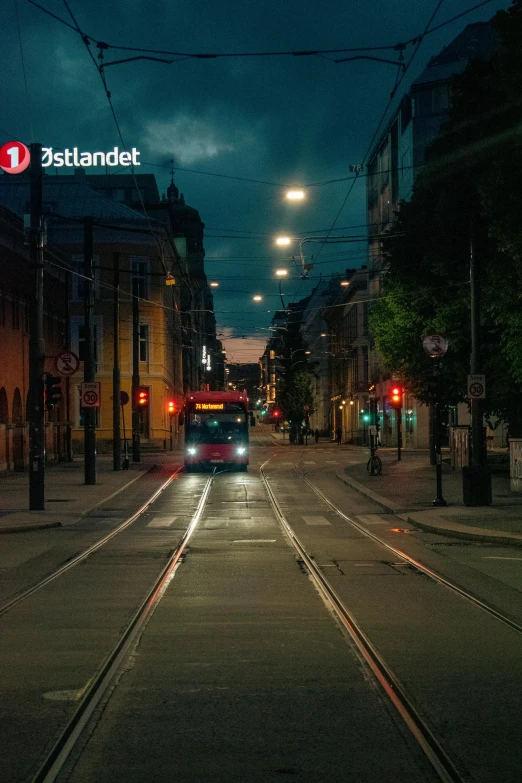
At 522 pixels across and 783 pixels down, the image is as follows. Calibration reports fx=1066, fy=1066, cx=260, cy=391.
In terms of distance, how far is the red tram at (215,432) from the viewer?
45.0m

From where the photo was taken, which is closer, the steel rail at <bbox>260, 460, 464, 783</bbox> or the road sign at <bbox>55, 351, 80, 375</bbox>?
the steel rail at <bbox>260, 460, 464, 783</bbox>

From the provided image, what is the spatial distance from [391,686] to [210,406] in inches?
1501

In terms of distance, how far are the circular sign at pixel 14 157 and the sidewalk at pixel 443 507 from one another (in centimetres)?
1312

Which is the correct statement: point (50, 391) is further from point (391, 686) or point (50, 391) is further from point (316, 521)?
Result: point (391, 686)

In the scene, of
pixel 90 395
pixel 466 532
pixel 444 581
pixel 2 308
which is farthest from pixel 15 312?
pixel 444 581

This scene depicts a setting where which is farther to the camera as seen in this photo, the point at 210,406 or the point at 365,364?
the point at 365,364

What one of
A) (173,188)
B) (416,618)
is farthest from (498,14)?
(173,188)

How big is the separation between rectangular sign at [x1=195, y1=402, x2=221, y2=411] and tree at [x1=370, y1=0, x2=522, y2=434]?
24.3 ft

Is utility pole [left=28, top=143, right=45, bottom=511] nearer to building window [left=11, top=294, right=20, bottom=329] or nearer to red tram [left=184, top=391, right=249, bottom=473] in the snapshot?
building window [left=11, top=294, right=20, bottom=329]

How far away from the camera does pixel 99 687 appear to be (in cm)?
764

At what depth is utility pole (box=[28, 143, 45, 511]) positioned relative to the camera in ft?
81.5

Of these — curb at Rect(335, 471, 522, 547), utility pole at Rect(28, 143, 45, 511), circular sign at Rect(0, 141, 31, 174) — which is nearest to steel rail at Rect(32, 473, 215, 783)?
curb at Rect(335, 471, 522, 547)

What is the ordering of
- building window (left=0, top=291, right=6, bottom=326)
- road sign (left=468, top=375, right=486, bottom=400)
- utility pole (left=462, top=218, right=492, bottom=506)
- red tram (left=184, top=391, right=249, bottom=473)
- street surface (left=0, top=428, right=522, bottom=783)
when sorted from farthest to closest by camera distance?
red tram (left=184, top=391, right=249, bottom=473), building window (left=0, top=291, right=6, bottom=326), utility pole (left=462, top=218, right=492, bottom=506), road sign (left=468, top=375, right=486, bottom=400), street surface (left=0, top=428, right=522, bottom=783)

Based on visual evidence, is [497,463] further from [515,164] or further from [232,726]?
[232,726]
